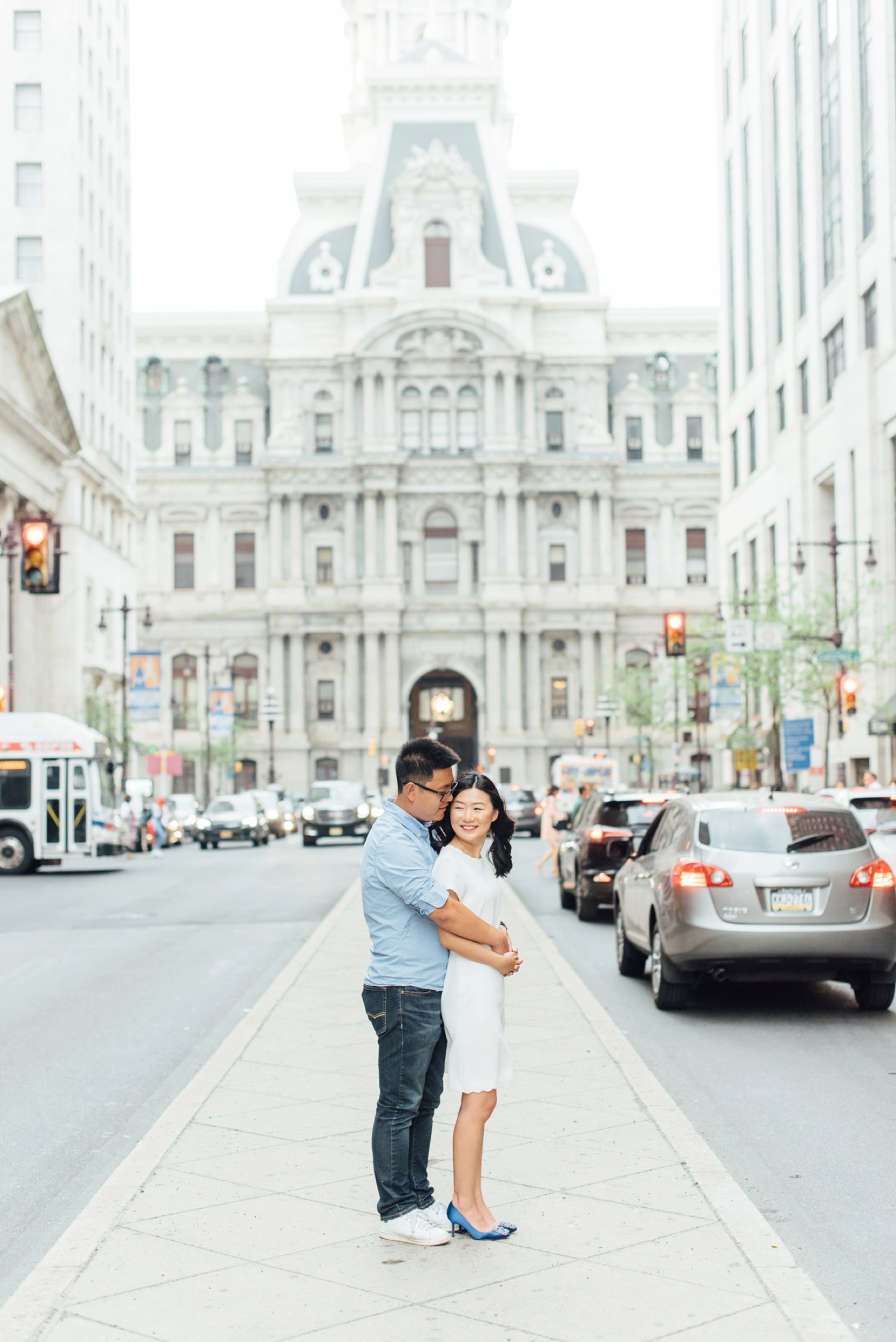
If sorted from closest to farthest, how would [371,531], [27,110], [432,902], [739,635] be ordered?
1. [432,902]
2. [739,635]
3. [27,110]
4. [371,531]

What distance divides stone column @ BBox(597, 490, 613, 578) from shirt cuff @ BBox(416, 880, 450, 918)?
8267 centimetres

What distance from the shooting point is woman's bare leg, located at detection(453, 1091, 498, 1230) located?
6.05m

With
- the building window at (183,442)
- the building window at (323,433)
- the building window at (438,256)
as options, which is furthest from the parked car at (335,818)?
the building window at (183,442)

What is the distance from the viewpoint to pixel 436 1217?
621 cm

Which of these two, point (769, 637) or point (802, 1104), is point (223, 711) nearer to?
point (769, 637)

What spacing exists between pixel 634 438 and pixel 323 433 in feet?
59.4

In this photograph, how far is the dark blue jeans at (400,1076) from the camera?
6047 millimetres

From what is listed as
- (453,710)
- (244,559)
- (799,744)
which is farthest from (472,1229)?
(244,559)

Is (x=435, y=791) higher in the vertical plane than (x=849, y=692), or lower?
lower

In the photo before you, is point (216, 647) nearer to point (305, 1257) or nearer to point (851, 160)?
point (851, 160)

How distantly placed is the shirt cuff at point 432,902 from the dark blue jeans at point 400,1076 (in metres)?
0.36

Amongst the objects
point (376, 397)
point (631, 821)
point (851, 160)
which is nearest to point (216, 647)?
point (376, 397)

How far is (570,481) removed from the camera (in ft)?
289

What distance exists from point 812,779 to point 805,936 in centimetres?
3048
